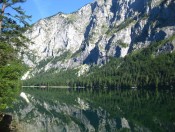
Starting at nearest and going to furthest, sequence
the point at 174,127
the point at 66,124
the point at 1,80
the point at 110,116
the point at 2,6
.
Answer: the point at 1,80 < the point at 2,6 < the point at 174,127 < the point at 66,124 < the point at 110,116

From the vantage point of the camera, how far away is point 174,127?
54.0m

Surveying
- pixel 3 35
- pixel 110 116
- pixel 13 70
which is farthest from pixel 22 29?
pixel 110 116

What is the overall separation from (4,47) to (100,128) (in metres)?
34.9

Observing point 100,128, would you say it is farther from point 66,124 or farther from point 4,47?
point 4,47

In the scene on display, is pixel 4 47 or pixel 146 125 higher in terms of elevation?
pixel 4 47

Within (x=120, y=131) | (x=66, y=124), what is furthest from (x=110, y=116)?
(x=120, y=131)

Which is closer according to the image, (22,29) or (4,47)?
(4,47)

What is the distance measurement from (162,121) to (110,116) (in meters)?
16.8

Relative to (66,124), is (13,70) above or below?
above

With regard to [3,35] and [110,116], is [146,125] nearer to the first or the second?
[110,116]

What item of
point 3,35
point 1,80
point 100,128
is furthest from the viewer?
point 100,128

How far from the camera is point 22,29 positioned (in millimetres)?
35312

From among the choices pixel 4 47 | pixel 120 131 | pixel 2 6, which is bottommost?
pixel 120 131

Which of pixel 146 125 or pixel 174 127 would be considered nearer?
pixel 174 127
